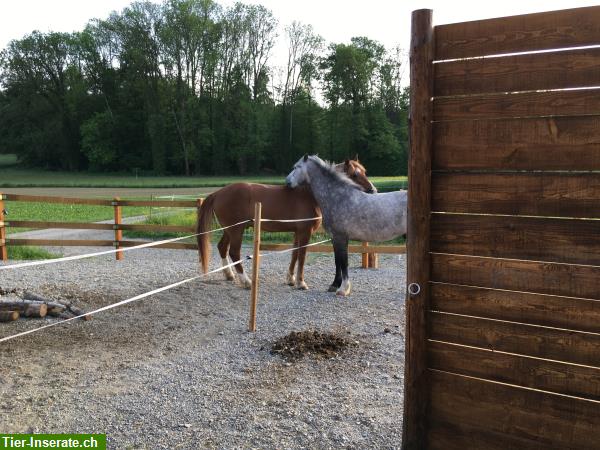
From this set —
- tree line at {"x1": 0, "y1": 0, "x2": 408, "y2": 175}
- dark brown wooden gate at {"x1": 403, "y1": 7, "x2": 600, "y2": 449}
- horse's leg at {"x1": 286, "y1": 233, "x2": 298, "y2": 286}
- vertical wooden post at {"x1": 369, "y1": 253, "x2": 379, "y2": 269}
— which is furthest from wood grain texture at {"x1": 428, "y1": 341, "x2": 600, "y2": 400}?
tree line at {"x1": 0, "y1": 0, "x2": 408, "y2": 175}

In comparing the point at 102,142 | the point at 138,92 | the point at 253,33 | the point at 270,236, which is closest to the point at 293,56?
the point at 253,33

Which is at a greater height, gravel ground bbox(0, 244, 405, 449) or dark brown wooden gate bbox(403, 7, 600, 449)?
dark brown wooden gate bbox(403, 7, 600, 449)

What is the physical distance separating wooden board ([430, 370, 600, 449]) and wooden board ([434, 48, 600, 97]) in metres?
1.23

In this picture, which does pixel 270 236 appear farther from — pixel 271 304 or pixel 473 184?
pixel 473 184

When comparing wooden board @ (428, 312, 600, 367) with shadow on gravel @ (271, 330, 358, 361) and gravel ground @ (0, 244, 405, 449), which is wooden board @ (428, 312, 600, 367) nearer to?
gravel ground @ (0, 244, 405, 449)

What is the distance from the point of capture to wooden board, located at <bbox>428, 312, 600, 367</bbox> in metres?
1.87

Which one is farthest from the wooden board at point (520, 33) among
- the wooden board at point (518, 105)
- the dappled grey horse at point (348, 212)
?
the dappled grey horse at point (348, 212)

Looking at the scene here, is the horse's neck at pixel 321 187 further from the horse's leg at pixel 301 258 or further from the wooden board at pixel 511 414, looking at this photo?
the wooden board at pixel 511 414

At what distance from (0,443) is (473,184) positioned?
2.97 m

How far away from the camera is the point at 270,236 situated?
37.3 ft

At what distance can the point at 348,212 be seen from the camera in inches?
253

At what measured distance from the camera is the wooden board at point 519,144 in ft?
5.94

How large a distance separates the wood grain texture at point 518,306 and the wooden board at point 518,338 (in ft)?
0.08

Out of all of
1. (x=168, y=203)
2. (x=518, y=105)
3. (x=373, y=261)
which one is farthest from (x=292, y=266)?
(x=518, y=105)
